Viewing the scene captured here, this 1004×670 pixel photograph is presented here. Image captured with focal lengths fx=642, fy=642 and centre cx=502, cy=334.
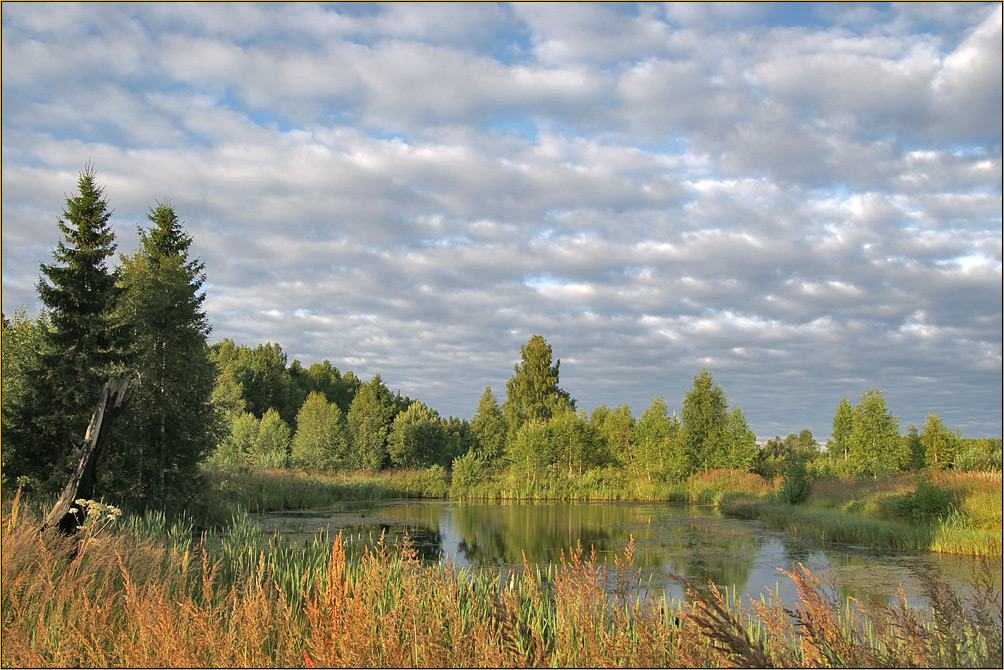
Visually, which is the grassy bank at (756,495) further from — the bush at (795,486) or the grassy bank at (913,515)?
the bush at (795,486)

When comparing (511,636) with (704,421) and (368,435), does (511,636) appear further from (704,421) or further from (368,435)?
(368,435)

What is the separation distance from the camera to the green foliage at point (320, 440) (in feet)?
138

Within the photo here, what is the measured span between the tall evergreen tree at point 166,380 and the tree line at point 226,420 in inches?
1.4

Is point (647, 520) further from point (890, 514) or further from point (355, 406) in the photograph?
point (355, 406)

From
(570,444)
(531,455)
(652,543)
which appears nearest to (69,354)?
(652,543)

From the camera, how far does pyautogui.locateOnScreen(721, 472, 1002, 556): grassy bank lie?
47.0ft

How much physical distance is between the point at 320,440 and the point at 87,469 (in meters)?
37.2

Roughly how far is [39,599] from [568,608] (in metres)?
4.00

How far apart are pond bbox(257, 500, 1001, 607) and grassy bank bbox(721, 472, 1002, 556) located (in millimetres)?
683

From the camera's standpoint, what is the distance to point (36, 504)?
34.0ft

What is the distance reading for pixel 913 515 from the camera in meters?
16.8

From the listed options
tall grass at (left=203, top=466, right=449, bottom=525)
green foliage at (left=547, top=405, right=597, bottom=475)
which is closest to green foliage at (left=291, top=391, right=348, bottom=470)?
tall grass at (left=203, top=466, right=449, bottom=525)

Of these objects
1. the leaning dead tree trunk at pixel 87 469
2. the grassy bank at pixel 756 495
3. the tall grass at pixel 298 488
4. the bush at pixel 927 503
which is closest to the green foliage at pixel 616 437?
the grassy bank at pixel 756 495

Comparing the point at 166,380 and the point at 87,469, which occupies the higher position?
the point at 166,380
